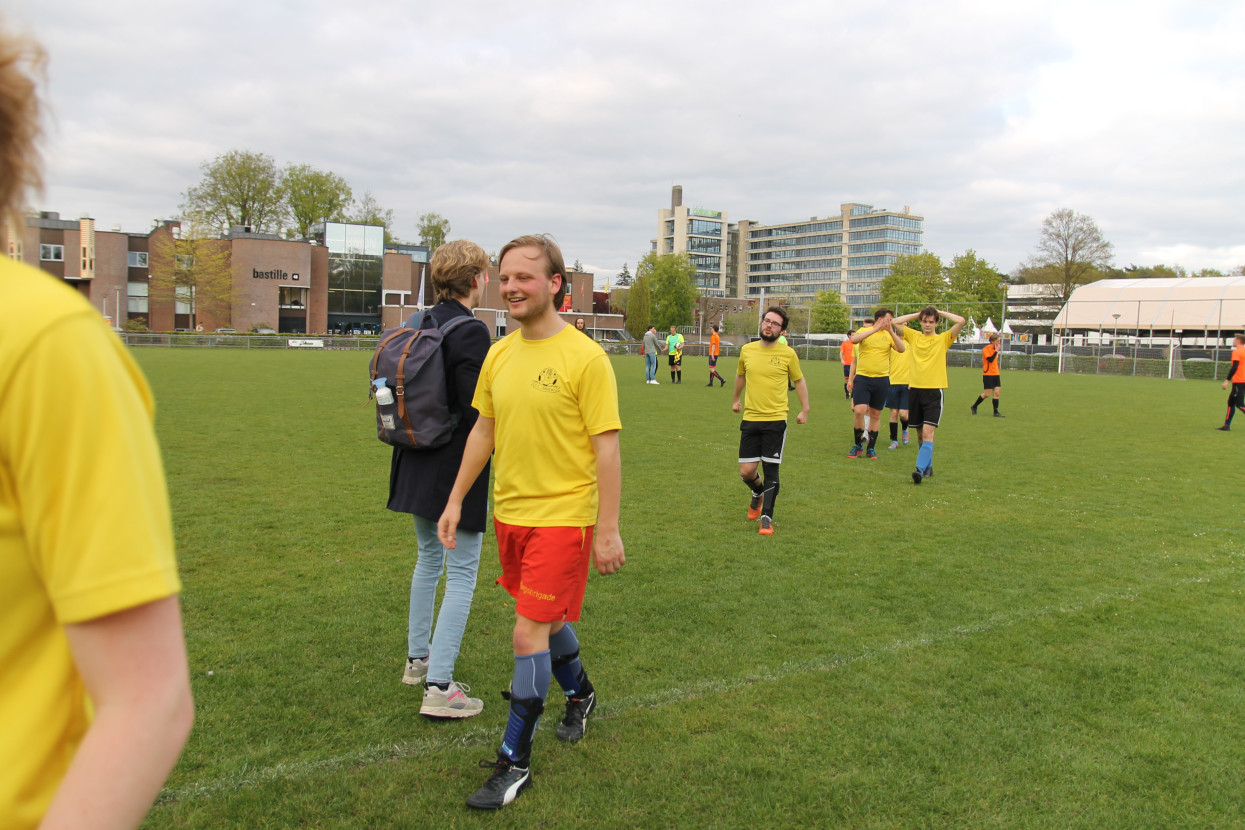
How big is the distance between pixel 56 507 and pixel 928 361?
10.4m

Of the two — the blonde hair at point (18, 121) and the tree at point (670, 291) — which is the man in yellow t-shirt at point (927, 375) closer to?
the blonde hair at point (18, 121)

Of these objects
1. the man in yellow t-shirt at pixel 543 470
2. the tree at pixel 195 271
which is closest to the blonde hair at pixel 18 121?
the man in yellow t-shirt at pixel 543 470

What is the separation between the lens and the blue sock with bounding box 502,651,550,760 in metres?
3.29

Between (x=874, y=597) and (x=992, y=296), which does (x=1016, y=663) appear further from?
(x=992, y=296)

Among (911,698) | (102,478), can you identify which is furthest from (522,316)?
(911,698)

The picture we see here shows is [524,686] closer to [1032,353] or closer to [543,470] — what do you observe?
[543,470]

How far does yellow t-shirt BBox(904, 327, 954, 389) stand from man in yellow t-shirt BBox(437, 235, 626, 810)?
7.93 metres

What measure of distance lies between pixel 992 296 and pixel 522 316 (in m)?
93.1

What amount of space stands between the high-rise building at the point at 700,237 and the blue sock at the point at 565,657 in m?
159

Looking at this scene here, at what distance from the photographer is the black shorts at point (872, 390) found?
1198 centimetres

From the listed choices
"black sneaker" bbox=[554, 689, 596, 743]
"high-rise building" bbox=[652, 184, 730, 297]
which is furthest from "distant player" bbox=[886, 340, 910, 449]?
"high-rise building" bbox=[652, 184, 730, 297]

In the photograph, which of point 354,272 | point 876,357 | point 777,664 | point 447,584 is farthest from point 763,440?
point 354,272

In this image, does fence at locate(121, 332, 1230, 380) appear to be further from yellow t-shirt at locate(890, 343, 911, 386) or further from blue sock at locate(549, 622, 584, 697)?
blue sock at locate(549, 622, 584, 697)

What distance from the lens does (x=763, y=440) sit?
7934 millimetres
